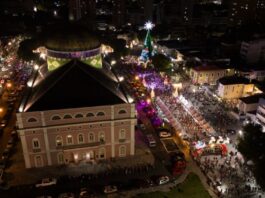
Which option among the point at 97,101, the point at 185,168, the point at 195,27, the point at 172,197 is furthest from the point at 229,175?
the point at 195,27

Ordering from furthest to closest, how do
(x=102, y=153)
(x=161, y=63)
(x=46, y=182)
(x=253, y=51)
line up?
(x=253, y=51) → (x=161, y=63) → (x=102, y=153) → (x=46, y=182)

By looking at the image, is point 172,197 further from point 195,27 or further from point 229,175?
point 195,27

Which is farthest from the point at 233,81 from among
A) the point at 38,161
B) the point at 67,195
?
the point at 67,195

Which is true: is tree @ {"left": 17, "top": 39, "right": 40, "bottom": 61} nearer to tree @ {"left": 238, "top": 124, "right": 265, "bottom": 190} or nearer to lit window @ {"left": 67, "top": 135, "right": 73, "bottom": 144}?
lit window @ {"left": 67, "top": 135, "right": 73, "bottom": 144}

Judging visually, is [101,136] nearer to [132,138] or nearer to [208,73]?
[132,138]

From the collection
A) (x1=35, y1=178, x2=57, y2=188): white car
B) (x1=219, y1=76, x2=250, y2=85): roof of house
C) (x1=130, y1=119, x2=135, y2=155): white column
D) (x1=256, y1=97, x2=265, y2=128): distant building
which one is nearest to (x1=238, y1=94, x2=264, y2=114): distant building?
(x1=256, y1=97, x2=265, y2=128): distant building

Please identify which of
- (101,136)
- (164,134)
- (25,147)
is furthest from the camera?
(164,134)

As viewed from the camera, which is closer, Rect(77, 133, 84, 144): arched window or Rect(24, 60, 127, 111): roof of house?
Rect(24, 60, 127, 111): roof of house
